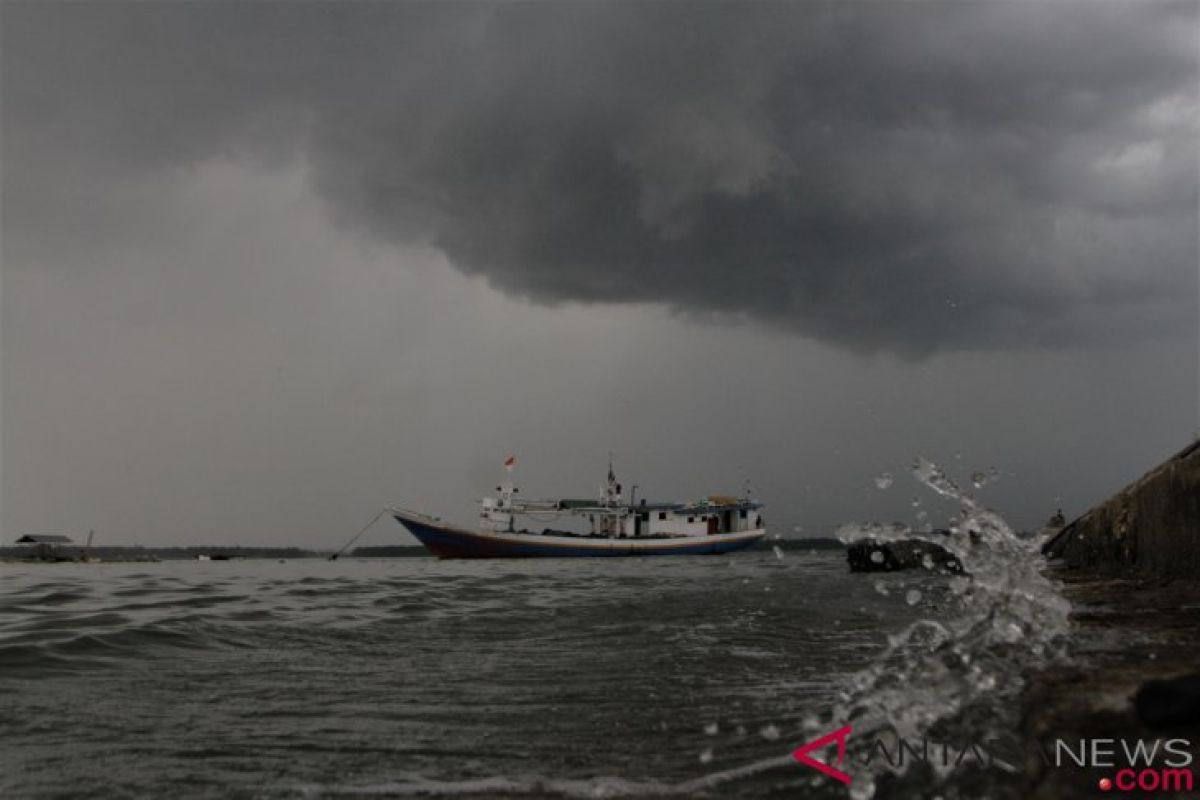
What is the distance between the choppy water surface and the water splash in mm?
379

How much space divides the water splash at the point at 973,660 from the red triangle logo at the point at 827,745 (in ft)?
0.22

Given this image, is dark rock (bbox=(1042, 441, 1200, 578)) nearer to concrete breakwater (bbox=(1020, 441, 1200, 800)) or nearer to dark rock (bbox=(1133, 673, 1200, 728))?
concrete breakwater (bbox=(1020, 441, 1200, 800))

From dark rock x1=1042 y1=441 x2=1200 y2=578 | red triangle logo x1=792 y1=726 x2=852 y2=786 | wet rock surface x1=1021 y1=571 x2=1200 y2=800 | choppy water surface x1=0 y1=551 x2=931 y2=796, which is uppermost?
dark rock x1=1042 y1=441 x2=1200 y2=578

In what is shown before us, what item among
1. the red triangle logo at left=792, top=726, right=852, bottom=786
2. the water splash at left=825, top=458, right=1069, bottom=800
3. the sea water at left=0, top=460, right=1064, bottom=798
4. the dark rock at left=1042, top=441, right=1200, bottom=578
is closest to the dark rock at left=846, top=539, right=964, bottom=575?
the dark rock at left=1042, top=441, right=1200, bottom=578

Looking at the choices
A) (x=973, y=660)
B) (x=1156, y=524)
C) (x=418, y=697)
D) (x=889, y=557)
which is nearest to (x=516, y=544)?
(x=889, y=557)

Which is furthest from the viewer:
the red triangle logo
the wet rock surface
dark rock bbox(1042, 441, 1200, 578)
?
dark rock bbox(1042, 441, 1200, 578)

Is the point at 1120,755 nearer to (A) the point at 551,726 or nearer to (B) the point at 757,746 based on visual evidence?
(B) the point at 757,746

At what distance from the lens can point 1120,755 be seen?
9.05 feet

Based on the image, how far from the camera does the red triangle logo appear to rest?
11.6 ft

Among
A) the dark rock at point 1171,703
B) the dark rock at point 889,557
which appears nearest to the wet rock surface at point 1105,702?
the dark rock at point 1171,703

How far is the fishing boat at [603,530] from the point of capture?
57.2 meters

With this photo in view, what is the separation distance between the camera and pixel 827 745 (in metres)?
4.02

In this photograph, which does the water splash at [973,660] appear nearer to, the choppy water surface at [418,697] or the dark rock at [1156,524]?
the choppy water surface at [418,697]

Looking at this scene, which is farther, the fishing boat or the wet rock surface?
the fishing boat
